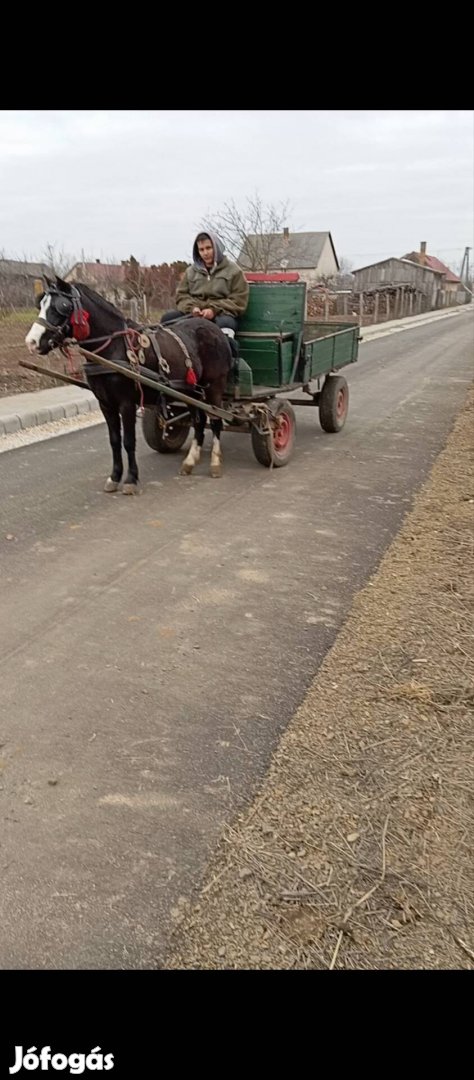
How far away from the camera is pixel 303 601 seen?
165 inches

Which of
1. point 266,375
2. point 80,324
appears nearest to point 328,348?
point 266,375

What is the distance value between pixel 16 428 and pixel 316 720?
7.45 meters

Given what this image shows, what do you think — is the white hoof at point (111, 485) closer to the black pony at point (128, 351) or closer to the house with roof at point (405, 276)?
the black pony at point (128, 351)

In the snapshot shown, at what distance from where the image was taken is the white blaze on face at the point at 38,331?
5.20 metres

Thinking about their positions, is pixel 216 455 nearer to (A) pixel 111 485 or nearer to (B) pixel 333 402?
(A) pixel 111 485

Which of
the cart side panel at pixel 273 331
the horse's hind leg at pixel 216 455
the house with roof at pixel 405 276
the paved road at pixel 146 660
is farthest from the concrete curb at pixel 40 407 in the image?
the house with roof at pixel 405 276

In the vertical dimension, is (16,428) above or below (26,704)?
above

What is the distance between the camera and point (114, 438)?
6238 mm

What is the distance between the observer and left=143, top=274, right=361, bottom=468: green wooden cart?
6922 millimetres

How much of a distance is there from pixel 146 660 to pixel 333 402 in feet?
19.2

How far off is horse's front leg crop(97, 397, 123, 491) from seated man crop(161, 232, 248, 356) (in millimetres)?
1455
